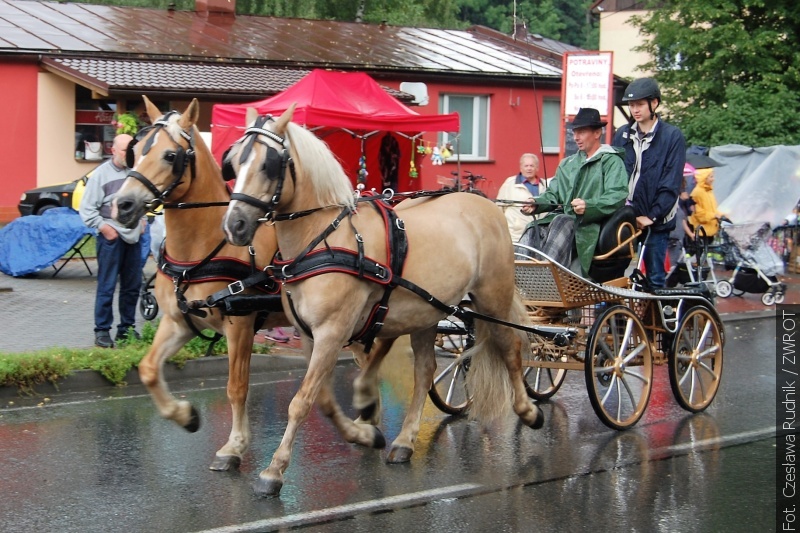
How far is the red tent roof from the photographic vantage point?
1333 cm

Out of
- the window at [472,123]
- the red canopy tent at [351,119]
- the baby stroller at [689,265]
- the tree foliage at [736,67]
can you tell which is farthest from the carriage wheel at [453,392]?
the window at [472,123]

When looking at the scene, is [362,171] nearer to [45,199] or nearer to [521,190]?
[521,190]

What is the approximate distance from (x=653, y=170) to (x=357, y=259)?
11.2 ft

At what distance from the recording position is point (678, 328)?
26.0ft

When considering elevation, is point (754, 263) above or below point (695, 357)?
above

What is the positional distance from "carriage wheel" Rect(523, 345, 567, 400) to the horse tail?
0.64m

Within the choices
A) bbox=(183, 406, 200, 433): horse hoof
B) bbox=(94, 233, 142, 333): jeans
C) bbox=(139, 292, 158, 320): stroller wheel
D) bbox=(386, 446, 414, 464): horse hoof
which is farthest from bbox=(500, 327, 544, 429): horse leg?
bbox=(139, 292, 158, 320): stroller wheel

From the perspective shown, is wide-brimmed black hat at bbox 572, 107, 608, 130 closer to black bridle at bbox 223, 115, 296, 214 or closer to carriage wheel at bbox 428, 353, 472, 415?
carriage wheel at bbox 428, 353, 472, 415

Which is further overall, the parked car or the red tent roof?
the parked car

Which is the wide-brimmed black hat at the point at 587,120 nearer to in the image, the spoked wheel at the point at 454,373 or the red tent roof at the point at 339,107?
the spoked wheel at the point at 454,373

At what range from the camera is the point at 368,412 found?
22.9 ft

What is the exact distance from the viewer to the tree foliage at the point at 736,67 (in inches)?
911

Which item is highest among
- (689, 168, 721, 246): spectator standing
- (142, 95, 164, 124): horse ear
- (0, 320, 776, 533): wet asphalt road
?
(142, 95, 164, 124): horse ear

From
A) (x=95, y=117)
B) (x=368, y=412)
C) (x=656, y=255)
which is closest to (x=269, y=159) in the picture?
(x=368, y=412)
